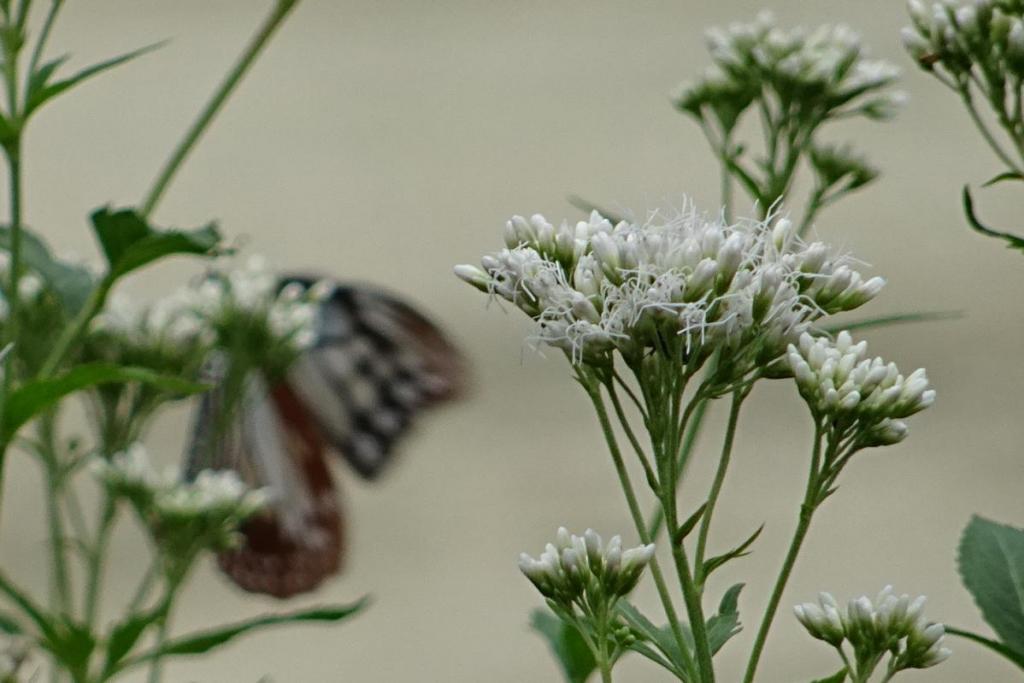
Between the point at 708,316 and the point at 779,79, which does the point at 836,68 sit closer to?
the point at 779,79

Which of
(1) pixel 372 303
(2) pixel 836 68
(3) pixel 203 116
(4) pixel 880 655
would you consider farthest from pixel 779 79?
(1) pixel 372 303

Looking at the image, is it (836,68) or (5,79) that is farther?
(836,68)

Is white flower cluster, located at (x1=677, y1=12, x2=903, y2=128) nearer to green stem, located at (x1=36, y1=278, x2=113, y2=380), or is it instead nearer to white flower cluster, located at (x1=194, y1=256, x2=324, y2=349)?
white flower cluster, located at (x1=194, y1=256, x2=324, y2=349)

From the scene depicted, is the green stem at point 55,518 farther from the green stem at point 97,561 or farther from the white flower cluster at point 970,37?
the white flower cluster at point 970,37

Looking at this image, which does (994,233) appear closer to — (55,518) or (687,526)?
(687,526)

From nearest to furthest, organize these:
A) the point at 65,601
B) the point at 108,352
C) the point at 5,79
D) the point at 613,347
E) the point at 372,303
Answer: the point at 613,347 < the point at 5,79 < the point at 65,601 < the point at 108,352 < the point at 372,303

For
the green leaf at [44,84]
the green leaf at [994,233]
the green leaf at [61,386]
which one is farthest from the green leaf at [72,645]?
the green leaf at [994,233]

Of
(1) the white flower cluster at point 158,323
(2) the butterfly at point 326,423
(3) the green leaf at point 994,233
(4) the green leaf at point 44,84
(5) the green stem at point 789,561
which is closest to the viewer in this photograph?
(5) the green stem at point 789,561
